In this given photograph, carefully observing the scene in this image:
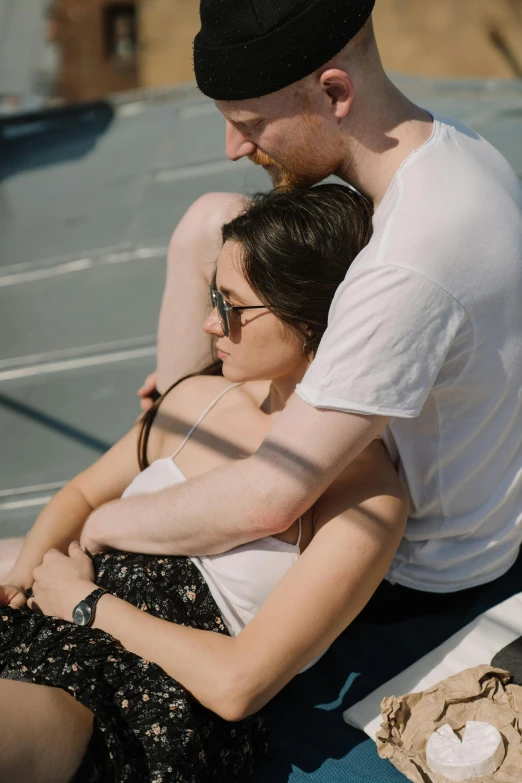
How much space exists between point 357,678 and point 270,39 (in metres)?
1.33

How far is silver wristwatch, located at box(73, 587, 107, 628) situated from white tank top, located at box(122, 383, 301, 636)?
0.69 ft

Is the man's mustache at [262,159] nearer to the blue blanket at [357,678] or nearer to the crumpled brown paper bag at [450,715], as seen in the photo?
the blue blanket at [357,678]

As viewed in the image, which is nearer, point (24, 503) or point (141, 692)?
point (141, 692)

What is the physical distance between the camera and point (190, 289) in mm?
2324

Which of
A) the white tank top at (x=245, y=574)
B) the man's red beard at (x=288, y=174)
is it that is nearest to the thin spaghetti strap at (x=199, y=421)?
the white tank top at (x=245, y=574)

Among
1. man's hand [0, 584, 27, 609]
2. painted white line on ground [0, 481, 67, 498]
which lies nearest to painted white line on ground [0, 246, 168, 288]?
painted white line on ground [0, 481, 67, 498]

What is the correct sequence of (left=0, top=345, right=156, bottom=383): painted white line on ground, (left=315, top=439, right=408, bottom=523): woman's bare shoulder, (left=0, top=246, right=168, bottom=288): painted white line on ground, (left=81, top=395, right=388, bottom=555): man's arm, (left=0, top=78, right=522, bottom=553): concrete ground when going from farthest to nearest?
1. (left=0, top=246, right=168, bottom=288): painted white line on ground
2. (left=0, top=345, right=156, bottom=383): painted white line on ground
3. (left=0, top=78, right=522, bottom=553): concrete ground
4. (left=315, top=439, right=408, bottom=523): woman's bare shoulder
5. (left=81, top=395, right=388, bottom=555): man's arm

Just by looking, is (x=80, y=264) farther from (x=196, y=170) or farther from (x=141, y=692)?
(x=141, y=692)

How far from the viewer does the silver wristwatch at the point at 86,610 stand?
1.78m

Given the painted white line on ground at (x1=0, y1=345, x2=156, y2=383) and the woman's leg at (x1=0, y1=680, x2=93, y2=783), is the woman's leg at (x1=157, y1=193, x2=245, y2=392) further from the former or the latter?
the woman's leg at (x1=0, y1=680, x2=93, y2=783)

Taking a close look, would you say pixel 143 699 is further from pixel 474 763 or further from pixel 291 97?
pixel 291 97

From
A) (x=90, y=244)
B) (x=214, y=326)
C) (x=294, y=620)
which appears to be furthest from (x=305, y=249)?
(x=90, y=244)

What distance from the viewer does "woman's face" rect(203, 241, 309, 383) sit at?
1854mm

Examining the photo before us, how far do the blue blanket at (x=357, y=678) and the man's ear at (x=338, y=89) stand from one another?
3.40 ft
